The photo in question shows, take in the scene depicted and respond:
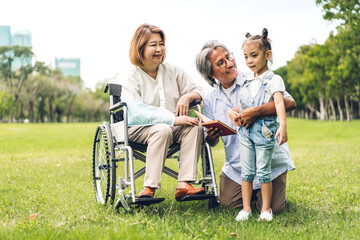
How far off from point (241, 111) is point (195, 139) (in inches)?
18.0

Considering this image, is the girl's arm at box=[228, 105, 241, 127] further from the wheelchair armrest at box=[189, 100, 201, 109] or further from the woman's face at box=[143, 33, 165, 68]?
the woman's face at box=[143, 33, 165, 68]

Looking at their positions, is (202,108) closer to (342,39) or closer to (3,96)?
(342,39)

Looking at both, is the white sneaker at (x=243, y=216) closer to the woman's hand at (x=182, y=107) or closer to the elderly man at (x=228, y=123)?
the elderly man at (x=228, y=123)

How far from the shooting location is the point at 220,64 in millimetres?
3783

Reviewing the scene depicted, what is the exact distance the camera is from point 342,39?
66.0 feet

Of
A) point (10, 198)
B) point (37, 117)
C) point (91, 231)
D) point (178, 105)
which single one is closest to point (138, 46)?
→ point (178, 105)

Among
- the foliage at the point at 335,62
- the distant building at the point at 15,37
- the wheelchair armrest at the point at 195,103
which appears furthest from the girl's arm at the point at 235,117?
the distant building at the point at 15,37

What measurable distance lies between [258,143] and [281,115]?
32cm

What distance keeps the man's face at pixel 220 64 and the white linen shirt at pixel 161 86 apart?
0.28 meters

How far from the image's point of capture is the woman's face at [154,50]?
3682 millimetres

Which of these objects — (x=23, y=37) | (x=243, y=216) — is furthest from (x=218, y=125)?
(x=23, y=37)

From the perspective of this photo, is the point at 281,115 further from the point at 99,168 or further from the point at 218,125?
the point at 99,168

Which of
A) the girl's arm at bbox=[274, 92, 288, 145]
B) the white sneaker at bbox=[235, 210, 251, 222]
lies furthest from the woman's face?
the white sneaker at bbox=[235, 210, 251, 222]

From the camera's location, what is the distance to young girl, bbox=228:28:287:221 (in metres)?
3.26
